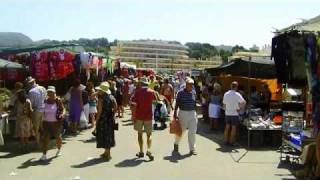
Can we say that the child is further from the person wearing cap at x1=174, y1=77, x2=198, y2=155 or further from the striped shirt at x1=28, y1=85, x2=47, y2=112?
the striped shirt at x1=28, y1=85, x2=47, y2=112

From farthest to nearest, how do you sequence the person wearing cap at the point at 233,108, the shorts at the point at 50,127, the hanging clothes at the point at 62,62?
the hanging clothes at the point at 62,62 < the person wearing cap at the point at 233,108 < the shorts at the point at 50,127

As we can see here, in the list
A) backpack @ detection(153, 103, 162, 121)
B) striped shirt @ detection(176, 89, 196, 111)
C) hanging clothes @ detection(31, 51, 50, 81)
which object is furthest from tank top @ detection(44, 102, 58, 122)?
backpack @ detection(153, 103, 162, 121)

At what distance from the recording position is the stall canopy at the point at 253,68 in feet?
60.3

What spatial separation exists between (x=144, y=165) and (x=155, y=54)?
5561 inches

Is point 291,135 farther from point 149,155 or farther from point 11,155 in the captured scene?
point 11,155

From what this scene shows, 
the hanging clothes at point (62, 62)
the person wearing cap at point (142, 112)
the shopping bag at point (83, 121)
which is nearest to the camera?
the person wearing cap at point (142, 112)

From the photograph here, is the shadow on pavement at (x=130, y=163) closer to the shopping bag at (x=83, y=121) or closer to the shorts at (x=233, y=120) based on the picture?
the shorts at (x=233, y=120)

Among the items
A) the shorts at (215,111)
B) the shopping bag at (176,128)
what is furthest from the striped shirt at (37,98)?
the shorts at (215,111)

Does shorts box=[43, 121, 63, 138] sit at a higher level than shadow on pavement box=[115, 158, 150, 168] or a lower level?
higher

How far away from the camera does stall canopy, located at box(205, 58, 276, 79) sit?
60.3ft

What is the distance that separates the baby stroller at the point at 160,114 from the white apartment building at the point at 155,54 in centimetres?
10803

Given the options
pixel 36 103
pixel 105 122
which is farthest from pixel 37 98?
pixel 105 122

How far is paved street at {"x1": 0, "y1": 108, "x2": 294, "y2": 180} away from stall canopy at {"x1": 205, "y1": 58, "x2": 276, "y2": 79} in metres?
5.12

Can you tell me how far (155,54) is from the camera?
152000mm
